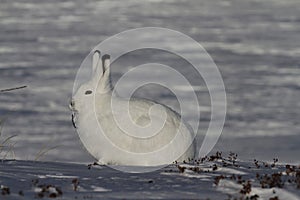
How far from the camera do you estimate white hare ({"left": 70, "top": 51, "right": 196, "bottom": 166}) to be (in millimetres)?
12414

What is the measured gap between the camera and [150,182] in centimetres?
1020

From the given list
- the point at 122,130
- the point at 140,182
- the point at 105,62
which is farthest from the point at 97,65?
the point at 140,182

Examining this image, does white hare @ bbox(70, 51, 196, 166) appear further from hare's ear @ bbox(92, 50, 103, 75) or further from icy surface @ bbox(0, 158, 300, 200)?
icy surface @ bbox(0, 158, 300, 200)

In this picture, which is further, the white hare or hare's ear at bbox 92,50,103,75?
hare's ear at bbox 92,50,103,75

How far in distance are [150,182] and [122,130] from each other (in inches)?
92.2

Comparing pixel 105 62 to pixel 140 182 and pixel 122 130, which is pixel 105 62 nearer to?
pixel 122 130

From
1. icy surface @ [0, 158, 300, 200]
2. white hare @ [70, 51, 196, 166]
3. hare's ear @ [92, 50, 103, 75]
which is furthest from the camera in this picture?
hare's ear @ [92, 50, 103, 75]

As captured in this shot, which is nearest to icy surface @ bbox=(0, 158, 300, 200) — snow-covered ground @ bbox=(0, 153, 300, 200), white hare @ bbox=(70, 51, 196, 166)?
snow-covered ground @ bbox=(0, 153, 300, 200)

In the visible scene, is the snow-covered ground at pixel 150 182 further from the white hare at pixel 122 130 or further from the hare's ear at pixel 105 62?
the hare's ear at pixel 105 62

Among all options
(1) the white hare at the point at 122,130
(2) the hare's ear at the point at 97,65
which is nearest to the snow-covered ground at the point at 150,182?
(1) the white hare at the point at 122,130

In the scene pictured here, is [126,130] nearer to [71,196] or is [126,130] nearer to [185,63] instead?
[71,196]

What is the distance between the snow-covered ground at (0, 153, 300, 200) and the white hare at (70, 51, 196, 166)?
27.9 inches

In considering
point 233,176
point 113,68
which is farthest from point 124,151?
point 113,68

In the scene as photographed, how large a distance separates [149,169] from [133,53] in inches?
832
